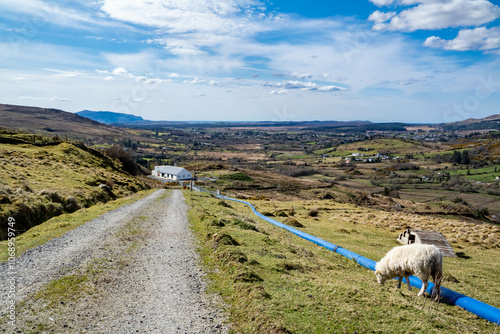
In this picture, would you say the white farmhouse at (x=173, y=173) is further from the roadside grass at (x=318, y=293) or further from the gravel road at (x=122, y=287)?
the roadside grass at (x=318, y=293)

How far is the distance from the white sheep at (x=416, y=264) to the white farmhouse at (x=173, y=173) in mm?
97456

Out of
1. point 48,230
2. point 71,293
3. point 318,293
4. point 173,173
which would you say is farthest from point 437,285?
point 173,173

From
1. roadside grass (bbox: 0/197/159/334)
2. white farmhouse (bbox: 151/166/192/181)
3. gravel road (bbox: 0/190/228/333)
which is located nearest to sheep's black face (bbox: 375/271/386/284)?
gravel road (bbox: 0/190/228/333)

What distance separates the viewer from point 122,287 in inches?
441

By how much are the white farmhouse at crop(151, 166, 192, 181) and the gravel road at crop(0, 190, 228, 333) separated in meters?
87.0

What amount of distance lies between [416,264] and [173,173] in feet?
334

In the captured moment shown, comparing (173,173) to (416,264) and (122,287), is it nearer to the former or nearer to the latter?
(122,287)

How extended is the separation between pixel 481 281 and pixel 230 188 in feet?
250

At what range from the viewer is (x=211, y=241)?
17328 mm

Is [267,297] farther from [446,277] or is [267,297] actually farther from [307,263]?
[446,277]

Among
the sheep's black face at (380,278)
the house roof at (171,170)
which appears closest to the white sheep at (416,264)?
the sheep's black face at (380,278)

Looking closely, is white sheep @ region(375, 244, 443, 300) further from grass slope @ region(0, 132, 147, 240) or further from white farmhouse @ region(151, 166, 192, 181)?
white farmhouse @ region(151, 166, 192, 181)

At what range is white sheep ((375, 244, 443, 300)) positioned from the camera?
10766 millimetres

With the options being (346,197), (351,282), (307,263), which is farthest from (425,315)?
(346,197)
